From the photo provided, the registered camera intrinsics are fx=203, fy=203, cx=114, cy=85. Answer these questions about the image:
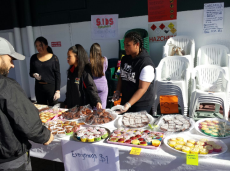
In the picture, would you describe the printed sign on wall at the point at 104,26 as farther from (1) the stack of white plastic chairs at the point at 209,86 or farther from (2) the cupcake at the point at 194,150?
(2) the cupcake at the point at 194,150

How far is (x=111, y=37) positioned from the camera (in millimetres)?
5672

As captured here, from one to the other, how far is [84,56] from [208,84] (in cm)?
270

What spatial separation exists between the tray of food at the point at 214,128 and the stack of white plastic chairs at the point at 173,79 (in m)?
1.90

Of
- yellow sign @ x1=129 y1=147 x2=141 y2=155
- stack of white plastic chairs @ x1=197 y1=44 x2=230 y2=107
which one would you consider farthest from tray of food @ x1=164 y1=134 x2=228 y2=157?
stack of white plastic chairs @ x1=197 y1=44 x2=230 y2=107

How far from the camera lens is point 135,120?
2115 mm

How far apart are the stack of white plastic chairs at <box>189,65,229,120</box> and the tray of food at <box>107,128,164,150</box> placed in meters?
2.11

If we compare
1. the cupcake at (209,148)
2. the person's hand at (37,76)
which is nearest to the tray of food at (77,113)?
the person's hand at (37,76)

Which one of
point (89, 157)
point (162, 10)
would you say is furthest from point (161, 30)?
point (89, 157)

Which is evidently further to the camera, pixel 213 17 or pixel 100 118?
pixel 213 17

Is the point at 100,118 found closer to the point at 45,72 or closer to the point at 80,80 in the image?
the point at 80,80

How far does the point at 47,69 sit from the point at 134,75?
1676mm

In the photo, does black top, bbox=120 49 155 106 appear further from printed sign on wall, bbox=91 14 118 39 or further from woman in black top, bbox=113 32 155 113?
printed sign on wall, bbox=91 14 118 39

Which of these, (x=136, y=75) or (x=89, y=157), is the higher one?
(x=136, y=75)

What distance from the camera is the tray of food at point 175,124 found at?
185cm
